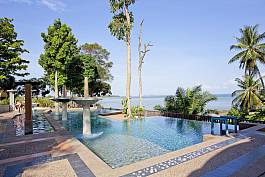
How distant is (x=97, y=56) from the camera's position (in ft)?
122

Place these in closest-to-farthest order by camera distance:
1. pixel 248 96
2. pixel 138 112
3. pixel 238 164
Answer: pixel 238 164, pixel 138 112, pixel 248 96

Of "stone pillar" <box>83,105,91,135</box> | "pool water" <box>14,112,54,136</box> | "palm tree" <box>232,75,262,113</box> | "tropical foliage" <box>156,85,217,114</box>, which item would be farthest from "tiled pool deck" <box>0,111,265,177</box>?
"palm tree" <box>232,75,262,113</box>

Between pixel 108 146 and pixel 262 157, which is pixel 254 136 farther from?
pixel 108 146

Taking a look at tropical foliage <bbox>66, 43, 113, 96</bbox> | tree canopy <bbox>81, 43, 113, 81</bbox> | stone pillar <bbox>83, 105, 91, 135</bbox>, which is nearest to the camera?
stone pillar <bbox>83, 105, 91, 135</bbox>

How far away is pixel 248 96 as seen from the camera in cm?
2039

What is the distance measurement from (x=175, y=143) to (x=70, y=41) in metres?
17.4

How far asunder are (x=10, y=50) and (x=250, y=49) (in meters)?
27.6

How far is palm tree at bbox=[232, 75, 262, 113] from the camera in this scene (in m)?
20.2

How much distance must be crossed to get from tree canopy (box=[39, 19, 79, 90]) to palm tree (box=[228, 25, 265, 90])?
19.2 meters

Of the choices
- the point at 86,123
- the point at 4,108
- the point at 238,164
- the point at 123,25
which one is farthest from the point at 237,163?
the point at 4,108

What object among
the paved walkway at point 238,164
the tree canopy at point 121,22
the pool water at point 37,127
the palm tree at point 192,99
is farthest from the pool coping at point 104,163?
the tree canopy at point 121,22

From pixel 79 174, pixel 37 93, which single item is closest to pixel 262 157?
pixel 79 174

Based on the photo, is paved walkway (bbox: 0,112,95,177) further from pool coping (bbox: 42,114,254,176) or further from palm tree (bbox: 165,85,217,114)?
palm tree (bbox: 165,85,217,114)

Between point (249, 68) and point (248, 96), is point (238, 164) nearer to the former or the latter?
point (248, 96)
